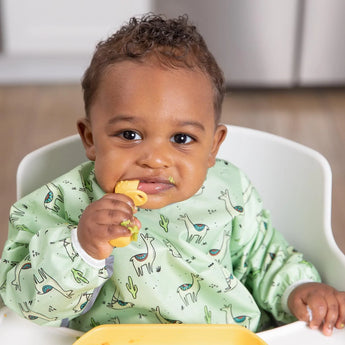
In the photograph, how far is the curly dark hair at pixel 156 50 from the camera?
0.80 meters

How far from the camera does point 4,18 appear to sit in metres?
2.55

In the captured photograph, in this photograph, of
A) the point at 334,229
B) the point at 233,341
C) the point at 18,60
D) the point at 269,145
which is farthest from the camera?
the point at 18,60

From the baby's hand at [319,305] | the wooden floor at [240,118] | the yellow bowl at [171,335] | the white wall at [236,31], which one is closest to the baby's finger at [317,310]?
the baby's hand at [319,305]

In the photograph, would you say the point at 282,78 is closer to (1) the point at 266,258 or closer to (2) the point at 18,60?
(2) the point at 18,60

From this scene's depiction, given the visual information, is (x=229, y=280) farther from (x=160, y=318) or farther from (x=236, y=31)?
(x=236, y=31)

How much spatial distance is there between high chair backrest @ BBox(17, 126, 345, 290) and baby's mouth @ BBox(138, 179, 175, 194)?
0.24 m

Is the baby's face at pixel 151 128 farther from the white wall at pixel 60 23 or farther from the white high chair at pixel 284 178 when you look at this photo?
the white wall at pixel 60 23

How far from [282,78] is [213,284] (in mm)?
1873

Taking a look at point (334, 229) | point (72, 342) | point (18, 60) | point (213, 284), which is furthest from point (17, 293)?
point (18, 60)

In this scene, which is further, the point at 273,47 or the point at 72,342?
the point at 273,47

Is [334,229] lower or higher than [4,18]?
lower

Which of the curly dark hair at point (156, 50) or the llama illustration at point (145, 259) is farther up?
the curly dark hair at point (156, 50)

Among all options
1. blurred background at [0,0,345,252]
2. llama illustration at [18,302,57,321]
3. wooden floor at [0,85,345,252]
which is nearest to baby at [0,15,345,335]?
llama illustration at [18,302,57,321]

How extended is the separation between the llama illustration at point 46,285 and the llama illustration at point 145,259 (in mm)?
107
